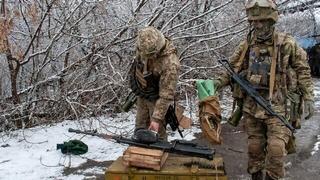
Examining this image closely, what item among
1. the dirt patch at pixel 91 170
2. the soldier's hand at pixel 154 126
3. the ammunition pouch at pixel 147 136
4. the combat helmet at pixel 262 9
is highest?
the combat helmet at pixel 262 9

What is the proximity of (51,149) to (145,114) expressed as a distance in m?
2.35

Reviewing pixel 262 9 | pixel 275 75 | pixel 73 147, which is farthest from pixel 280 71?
pixel 73 147

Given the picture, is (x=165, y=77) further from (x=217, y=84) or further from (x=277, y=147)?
(x=277, y=147)

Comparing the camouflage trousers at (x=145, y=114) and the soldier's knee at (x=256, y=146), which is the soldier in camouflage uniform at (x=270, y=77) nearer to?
the soldier's knee at (x=256, y=146)

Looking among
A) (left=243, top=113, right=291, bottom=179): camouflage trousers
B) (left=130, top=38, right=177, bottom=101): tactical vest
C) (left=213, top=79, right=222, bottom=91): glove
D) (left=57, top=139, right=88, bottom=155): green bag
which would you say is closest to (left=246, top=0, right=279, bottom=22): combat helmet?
(left=213, top=79, right=222, bottom=91): glove

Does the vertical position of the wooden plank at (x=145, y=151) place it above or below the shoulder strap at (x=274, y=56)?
below

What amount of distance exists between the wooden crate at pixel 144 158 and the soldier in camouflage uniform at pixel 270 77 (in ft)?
3.82

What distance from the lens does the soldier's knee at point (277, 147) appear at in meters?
4.82

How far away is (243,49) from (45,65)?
163 inches

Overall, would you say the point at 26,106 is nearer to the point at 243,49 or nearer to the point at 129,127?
the point at 129,127

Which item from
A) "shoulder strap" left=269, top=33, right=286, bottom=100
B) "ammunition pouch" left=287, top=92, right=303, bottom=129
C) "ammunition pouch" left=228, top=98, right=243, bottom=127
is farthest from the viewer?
"ammunition pouch" left=228, top=98, right=243, bottom=127

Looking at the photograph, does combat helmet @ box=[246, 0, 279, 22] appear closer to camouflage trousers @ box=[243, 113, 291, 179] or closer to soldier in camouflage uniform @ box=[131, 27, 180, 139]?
soldier in camouflage uniform @ box=[131, 27, 180, 139]

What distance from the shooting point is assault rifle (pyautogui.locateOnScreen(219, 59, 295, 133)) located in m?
4.87

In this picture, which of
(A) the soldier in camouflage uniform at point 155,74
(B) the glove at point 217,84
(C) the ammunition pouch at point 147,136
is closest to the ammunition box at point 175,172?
(C) the ammunition pouch at point 147,136
